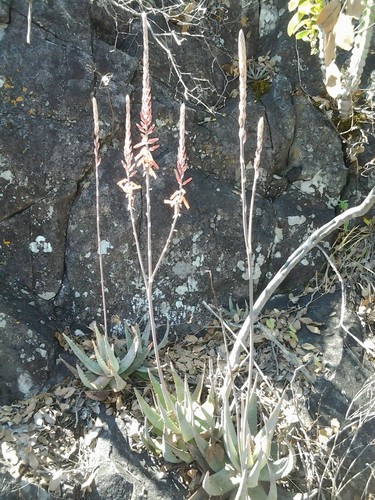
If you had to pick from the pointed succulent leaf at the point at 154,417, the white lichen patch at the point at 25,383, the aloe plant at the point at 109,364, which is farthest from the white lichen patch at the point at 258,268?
the white lichen patch at the point at 25,383

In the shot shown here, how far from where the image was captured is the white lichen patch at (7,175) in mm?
3443

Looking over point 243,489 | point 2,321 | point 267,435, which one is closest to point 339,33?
point 267,435

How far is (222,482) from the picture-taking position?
2283mm

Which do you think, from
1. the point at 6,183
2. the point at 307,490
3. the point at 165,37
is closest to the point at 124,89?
the point at 165,37

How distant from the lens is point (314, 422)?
2820 millimetres

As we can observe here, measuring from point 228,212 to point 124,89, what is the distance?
4.26 ft

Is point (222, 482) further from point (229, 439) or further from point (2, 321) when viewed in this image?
point (2, 321)

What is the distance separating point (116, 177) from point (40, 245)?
0.78 meters

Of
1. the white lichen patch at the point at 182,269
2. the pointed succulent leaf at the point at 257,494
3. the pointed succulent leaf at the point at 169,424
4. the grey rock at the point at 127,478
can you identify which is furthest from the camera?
the white lichen patch at the point at 182,269

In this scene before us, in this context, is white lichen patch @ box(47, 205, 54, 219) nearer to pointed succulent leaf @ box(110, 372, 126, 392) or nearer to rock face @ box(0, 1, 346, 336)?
rock face @ box(0, 1, 346, 336)

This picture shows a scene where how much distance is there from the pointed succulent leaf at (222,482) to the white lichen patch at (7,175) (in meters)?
2.47

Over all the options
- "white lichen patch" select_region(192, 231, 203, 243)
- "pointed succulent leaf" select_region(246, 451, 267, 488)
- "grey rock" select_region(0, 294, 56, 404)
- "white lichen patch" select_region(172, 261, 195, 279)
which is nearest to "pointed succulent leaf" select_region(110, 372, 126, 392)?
"grey rock" select_region(0, 294, 56, 404)

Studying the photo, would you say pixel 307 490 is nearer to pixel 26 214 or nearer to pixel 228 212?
pixel 228 212

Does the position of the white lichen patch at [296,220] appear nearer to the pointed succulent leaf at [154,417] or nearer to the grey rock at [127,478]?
the pointed succulent leaf at [154,417]
